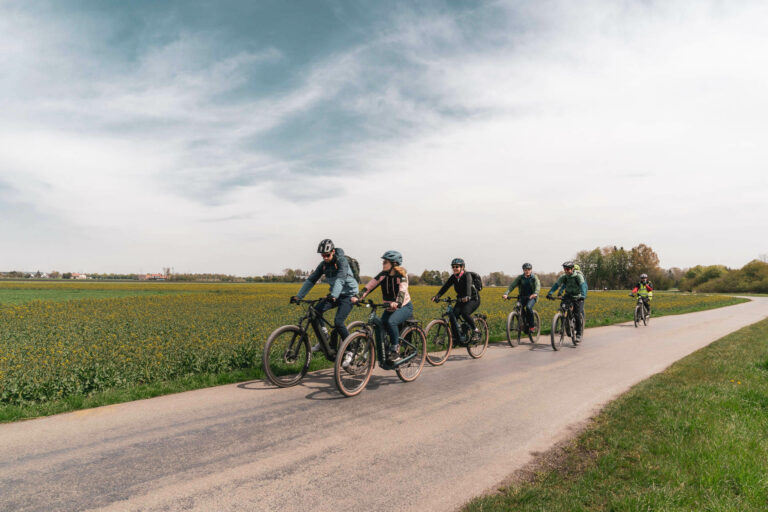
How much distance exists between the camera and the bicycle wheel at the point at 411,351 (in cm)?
741

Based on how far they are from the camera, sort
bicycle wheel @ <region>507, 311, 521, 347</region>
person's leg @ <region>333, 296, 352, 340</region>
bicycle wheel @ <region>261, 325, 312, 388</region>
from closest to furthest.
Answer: bicycle wheel @ <region>261, 325, 312, 388</region> < person's leg @ <region>333, 296, 352, 340</region> < bicycle wheel @ <region>507, 311, 521, 347</region>

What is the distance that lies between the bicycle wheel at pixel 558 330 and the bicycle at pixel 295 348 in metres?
6.63

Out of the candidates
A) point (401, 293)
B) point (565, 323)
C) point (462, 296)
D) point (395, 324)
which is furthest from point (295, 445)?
point (565, 323)

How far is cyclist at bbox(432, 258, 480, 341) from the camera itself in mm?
9453

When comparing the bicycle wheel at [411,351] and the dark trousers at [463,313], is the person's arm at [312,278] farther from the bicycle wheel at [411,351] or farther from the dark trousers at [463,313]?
the dark trousers at [463,313]

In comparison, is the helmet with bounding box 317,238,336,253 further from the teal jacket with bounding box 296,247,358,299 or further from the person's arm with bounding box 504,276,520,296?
the person's arm with bounding box 504,276,520,296

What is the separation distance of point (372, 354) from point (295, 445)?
2633 mm

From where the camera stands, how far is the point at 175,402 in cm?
591

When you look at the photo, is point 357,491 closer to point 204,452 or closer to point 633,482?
point 204,452

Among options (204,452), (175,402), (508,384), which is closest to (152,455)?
(204,452)

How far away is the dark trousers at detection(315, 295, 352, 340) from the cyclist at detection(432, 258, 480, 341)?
119 inches

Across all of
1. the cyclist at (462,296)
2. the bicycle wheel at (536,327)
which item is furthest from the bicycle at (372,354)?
the bicycle wheel at (536,327)

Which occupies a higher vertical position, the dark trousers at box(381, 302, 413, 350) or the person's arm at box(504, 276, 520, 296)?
the person's arm at box(504, 276, 520, 296)

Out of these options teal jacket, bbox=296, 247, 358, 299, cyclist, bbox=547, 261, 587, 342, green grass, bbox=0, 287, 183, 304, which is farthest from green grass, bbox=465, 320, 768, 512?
green grass, bbox=0, 287, 183, 304
